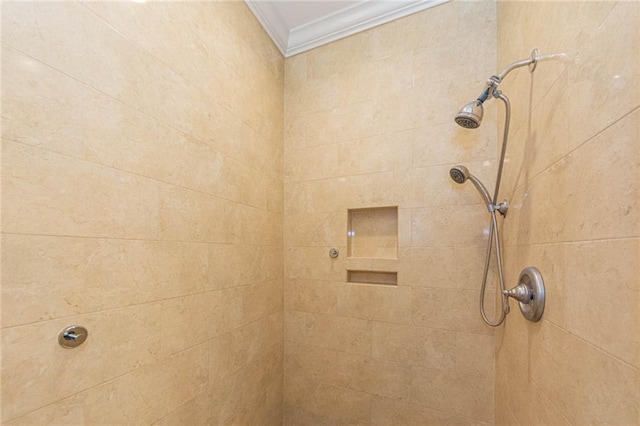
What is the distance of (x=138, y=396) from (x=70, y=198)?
2.36 ft

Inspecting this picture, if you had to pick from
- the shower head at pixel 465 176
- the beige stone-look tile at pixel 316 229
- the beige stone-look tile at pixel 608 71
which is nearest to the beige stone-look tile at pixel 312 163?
the beige stone-look tile at pixel 316 229

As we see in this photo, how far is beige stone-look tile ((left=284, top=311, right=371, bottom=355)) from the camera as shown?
68.4 inches

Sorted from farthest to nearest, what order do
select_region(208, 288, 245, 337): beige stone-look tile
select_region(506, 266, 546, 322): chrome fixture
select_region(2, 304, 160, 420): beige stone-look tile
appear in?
select_region(208, 288, 245, 337): beige stone-look tile, select_region(506, 266, 546, 322): chrome fixture, select_region(2, 304, 160, 420): beige stone-look tile

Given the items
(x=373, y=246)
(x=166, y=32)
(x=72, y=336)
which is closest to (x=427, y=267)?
(x=373, y=246)

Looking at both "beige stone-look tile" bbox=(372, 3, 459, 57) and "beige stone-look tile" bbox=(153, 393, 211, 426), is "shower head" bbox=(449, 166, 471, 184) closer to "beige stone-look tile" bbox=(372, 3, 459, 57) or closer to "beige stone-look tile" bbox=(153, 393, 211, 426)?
"beige stone-look tile" bbox=(372, 3, 459, 57)

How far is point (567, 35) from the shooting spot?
777 mm

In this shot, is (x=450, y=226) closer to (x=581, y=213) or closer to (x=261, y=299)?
(x=581, y=213)

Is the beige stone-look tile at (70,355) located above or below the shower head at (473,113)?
below

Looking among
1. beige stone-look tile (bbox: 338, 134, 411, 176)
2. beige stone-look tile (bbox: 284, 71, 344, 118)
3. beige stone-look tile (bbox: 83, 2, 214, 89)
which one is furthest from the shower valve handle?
beige stone-look tile (bbox: 83, 2, 214, 89)

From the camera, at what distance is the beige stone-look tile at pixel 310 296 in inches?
72.1

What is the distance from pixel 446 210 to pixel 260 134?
1.18 m

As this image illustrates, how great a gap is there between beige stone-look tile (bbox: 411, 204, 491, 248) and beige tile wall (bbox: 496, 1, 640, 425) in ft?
1.19

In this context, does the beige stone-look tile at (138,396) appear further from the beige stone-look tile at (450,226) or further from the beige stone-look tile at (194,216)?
the beige stone-look tile at (450,226)

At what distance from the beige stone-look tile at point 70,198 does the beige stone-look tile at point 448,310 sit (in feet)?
4.54
